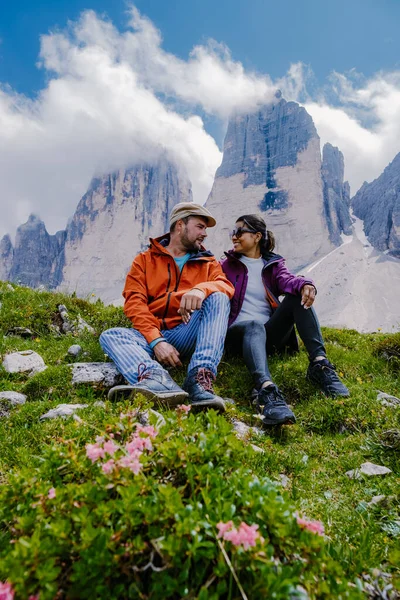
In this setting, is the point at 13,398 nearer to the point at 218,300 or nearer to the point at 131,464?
the point at 218,300

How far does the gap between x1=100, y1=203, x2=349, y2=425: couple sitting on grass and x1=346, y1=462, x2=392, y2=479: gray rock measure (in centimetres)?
79

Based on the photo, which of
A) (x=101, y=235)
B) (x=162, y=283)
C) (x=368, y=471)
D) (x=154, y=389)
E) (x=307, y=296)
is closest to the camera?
(x=368, y=471)

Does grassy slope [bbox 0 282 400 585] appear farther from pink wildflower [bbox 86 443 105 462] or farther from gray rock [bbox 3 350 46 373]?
pink wildflower [bbox 86 443 105 462]

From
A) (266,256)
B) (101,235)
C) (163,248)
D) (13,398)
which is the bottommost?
(13,398)

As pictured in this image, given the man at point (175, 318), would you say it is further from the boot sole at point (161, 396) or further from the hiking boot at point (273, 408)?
the hiking boot at point (273, 408)

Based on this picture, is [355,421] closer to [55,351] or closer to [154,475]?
[154,475]

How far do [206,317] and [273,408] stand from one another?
1431 millimetres

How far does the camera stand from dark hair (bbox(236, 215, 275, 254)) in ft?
21.6

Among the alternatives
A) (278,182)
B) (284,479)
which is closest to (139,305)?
(284,479)

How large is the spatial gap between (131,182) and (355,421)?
177 meters

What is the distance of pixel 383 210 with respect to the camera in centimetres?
14300

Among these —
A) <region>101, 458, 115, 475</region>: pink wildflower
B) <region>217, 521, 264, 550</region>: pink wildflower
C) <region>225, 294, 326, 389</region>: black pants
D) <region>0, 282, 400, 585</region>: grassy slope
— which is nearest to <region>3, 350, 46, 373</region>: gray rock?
<region>0, 282, 400, 585</region>: grassy slope

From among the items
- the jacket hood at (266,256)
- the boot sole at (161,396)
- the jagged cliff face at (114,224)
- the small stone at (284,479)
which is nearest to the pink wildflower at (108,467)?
the small stone at (284,479)

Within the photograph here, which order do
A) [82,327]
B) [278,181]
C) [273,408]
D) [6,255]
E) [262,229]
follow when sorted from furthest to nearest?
1. [6,255]
2. [278,181]
3. [82,327]
4. [262,229]
5. [273,408]
